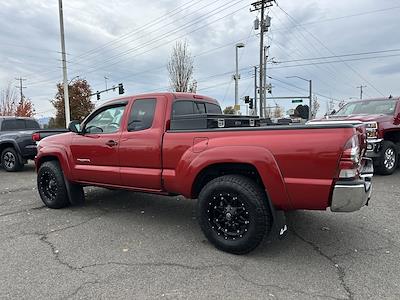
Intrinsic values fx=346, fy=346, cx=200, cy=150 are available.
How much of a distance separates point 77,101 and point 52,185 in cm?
4095

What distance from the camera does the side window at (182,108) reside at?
15.5 feet

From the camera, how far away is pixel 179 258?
3830 mm

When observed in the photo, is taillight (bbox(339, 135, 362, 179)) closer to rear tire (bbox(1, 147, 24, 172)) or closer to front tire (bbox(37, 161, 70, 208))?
front tire (bbox(37, 161, 70, 208))

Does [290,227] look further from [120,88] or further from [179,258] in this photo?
[120,88]

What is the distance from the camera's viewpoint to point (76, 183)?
5.68 meters

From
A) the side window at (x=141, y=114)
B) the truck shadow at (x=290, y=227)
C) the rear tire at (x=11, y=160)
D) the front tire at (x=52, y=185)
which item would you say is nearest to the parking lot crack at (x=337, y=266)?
the truck shadow at (x=290, y=227)


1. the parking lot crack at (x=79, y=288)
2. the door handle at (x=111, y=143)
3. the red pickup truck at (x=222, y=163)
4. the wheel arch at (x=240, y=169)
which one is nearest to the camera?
the parking lot crack at (x=79, y=288)

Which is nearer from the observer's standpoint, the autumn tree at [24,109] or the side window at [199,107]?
the side window at [199,107]

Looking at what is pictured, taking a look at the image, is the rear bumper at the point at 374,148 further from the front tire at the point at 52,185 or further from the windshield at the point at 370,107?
the front tire at the point at 52,185

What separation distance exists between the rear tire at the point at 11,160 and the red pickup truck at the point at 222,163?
5855 mm

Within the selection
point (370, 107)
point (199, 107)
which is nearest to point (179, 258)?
point (199, 107)

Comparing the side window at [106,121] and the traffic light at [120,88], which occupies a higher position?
the traffic light at [120,88]

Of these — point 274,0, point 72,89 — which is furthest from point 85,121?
point 72,89

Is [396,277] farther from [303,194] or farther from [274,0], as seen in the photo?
[274,0]
